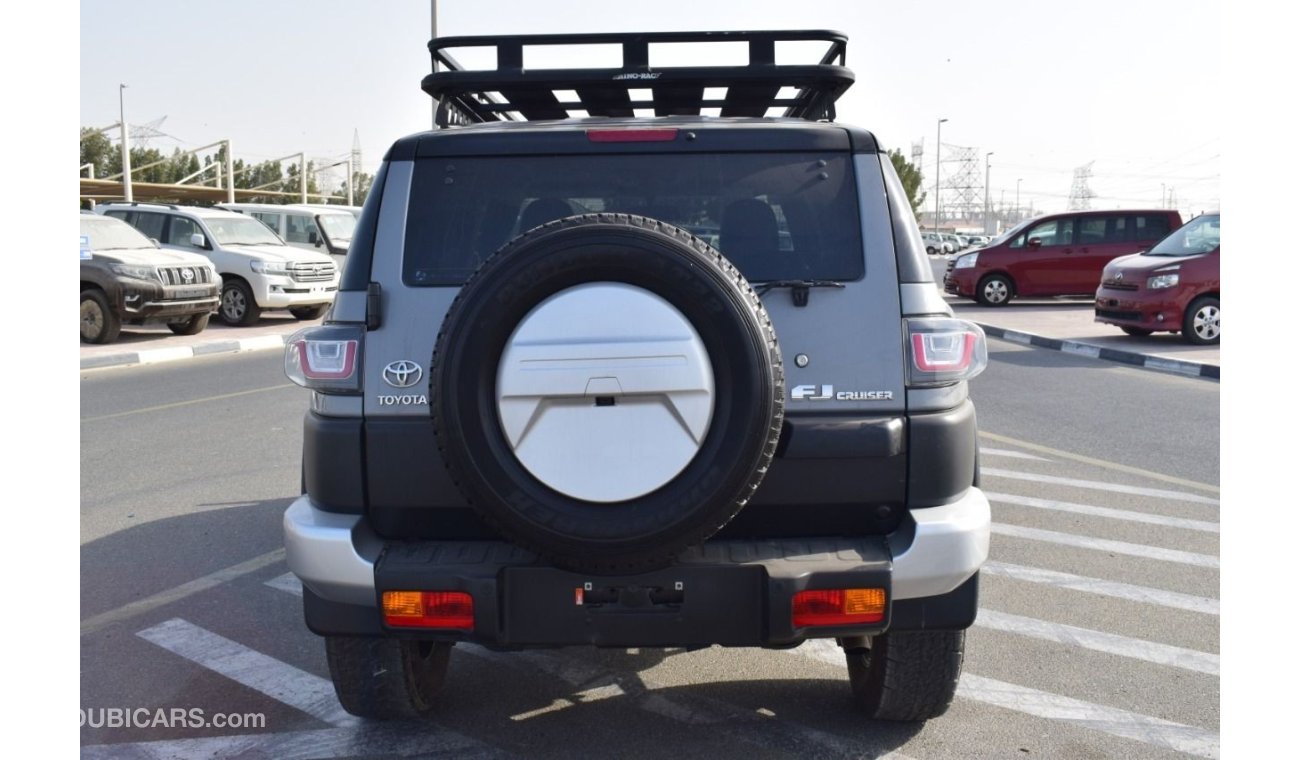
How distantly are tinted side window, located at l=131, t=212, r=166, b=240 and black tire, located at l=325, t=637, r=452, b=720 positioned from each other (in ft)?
56.5

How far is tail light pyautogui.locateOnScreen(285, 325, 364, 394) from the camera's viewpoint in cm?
324

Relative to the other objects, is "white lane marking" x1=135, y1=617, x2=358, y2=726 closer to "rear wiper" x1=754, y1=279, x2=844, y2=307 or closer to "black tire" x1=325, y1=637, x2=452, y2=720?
"black tire" x1=325, y1=637, x2=452, y2=720

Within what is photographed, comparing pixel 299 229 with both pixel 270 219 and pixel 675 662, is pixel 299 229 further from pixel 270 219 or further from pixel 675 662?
pixel 675 662

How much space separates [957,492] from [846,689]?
1.08 meters

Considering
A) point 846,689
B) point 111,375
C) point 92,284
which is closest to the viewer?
point 846,689

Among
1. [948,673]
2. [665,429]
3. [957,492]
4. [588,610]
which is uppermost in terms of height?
[665,429]

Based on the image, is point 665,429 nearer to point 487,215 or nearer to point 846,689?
point 487,215

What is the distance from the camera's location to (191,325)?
17.3 metres

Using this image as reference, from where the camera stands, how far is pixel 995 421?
1000 cm

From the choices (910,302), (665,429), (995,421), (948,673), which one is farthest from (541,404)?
(995,421)

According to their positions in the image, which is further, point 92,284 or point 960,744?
point 92,284

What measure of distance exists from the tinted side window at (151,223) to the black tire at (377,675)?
17221 millimetres

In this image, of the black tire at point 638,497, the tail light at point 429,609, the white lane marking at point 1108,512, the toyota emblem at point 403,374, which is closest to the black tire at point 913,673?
the black tire at point 638,497

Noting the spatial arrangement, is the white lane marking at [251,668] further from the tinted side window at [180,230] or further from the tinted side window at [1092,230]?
the tinted side window at [1092,230]
